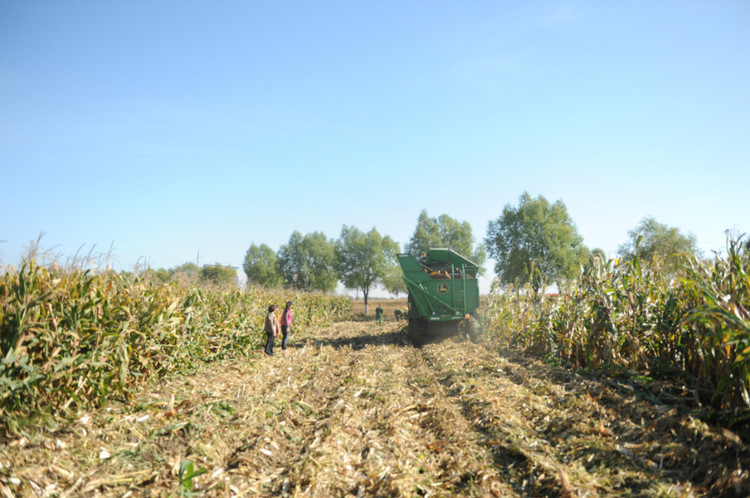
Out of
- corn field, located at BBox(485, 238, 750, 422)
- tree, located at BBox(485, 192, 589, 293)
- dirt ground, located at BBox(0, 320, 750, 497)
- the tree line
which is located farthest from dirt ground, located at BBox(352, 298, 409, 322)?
dirt ground, located at BBox(0, 320, 750, 497)

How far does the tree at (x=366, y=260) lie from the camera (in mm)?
57188

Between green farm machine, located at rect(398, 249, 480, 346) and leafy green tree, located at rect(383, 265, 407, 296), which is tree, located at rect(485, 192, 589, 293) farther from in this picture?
green farm machine, located at rect(398, 249, 480, 346)

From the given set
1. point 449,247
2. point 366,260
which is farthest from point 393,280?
point 449,247

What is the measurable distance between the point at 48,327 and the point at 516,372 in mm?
7761

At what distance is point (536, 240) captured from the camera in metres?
41.5

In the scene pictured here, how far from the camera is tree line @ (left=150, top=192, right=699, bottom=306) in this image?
41062 millimetres

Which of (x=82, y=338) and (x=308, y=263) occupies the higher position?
(x=308, y=263)

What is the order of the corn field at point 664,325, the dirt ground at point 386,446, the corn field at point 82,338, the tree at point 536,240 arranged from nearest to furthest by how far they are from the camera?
the dirt ground at point 386,446, the corn field at point 664,325, the corn field at point 82,338, the tree at point 536,240

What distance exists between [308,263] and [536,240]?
125ft

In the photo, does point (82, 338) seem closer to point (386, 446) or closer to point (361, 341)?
point (386, 446)

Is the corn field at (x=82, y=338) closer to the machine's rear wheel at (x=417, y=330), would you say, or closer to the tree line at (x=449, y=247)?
the machine's rear wheel at (x=417, y=330)

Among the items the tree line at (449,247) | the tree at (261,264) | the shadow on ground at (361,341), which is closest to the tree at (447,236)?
the tree line at (449,247)

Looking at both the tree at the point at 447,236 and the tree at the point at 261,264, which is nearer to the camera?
the tree at the point at 447,236

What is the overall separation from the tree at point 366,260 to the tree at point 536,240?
1746 cm
